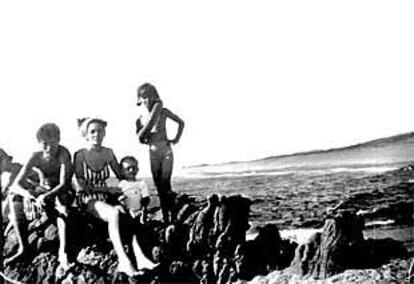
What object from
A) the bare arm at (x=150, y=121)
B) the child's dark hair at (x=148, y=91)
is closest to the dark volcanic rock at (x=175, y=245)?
the bare arm at (x=150, y=121)

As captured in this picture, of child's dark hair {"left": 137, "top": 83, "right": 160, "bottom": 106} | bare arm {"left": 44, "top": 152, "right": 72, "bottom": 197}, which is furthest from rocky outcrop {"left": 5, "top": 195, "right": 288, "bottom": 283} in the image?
child's dark hair {"left": 137, "top": 83, "right": 160, "bottom": 106}

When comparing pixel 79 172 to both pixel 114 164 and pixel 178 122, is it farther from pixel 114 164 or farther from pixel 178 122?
pixel 178 122

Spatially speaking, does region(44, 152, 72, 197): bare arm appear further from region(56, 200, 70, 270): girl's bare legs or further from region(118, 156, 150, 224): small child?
region(118, 156, 150, 224): small child

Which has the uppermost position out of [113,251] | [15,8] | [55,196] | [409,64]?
[15,8]

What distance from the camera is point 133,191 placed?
251cm

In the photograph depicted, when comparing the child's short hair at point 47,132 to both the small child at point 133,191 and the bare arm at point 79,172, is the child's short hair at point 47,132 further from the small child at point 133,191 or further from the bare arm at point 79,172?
the small child at point 133,191

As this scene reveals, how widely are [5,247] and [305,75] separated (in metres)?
1.20

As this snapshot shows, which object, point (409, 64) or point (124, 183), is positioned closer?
point (409, 64)

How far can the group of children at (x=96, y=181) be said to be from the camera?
8.13 ft

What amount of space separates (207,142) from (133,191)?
292 mm

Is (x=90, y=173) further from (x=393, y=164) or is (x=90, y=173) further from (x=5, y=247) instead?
(x=393, y=164)

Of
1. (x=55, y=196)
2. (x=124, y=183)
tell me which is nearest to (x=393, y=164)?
(x=124, y=183)

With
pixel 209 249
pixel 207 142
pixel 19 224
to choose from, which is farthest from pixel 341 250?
pixel 19 224

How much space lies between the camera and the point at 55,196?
262 cm
